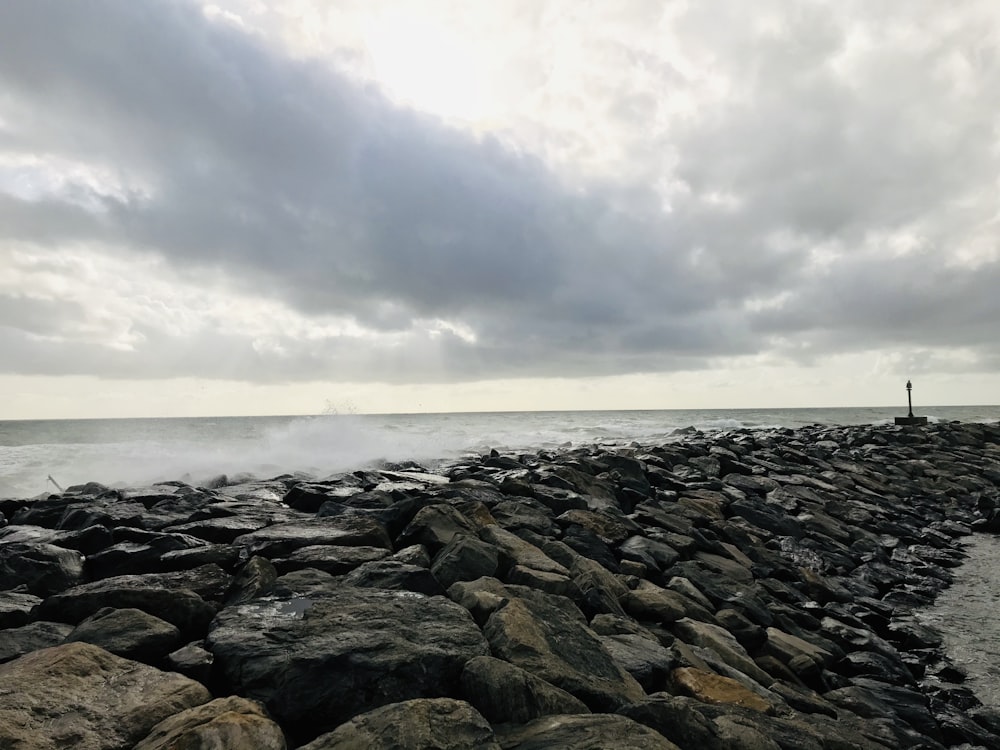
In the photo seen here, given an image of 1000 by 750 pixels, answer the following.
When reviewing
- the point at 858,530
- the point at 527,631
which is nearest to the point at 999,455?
the point at 858,530

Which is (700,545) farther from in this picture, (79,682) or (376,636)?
(79,682)

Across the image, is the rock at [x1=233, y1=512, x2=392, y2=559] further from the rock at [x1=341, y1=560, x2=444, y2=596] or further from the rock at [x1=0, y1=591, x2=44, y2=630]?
the rock at [x1=0, y1=591, x2=44, y2=630]

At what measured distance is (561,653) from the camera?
3010mm

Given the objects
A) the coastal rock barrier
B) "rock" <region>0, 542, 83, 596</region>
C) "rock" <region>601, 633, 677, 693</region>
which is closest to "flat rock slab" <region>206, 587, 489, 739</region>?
the coastal rock barrier

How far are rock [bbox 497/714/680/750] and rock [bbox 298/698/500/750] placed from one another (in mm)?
141

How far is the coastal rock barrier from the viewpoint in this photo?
2.31 m

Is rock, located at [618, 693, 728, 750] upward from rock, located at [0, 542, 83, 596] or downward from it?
downward

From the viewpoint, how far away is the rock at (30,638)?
2807mm

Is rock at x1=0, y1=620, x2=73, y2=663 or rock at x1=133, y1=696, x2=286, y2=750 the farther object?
rock at x1=0, y1=620, x2=73, y2=663

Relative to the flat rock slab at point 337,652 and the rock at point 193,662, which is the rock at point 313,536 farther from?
the rock at point 193,662

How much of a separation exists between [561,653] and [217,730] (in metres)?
1.59

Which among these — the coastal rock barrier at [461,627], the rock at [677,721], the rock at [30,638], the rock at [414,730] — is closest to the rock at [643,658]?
the coastal rock barrier at [461,627]

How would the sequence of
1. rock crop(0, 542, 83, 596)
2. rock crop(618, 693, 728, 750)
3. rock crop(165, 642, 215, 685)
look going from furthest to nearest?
1. rock crop(0, 542, 83, 596)
2. rock crop(165, 642, 215, 685)
3. rock crop(618, 693, 728, 750)

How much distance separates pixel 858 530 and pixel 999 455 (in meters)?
12.7
